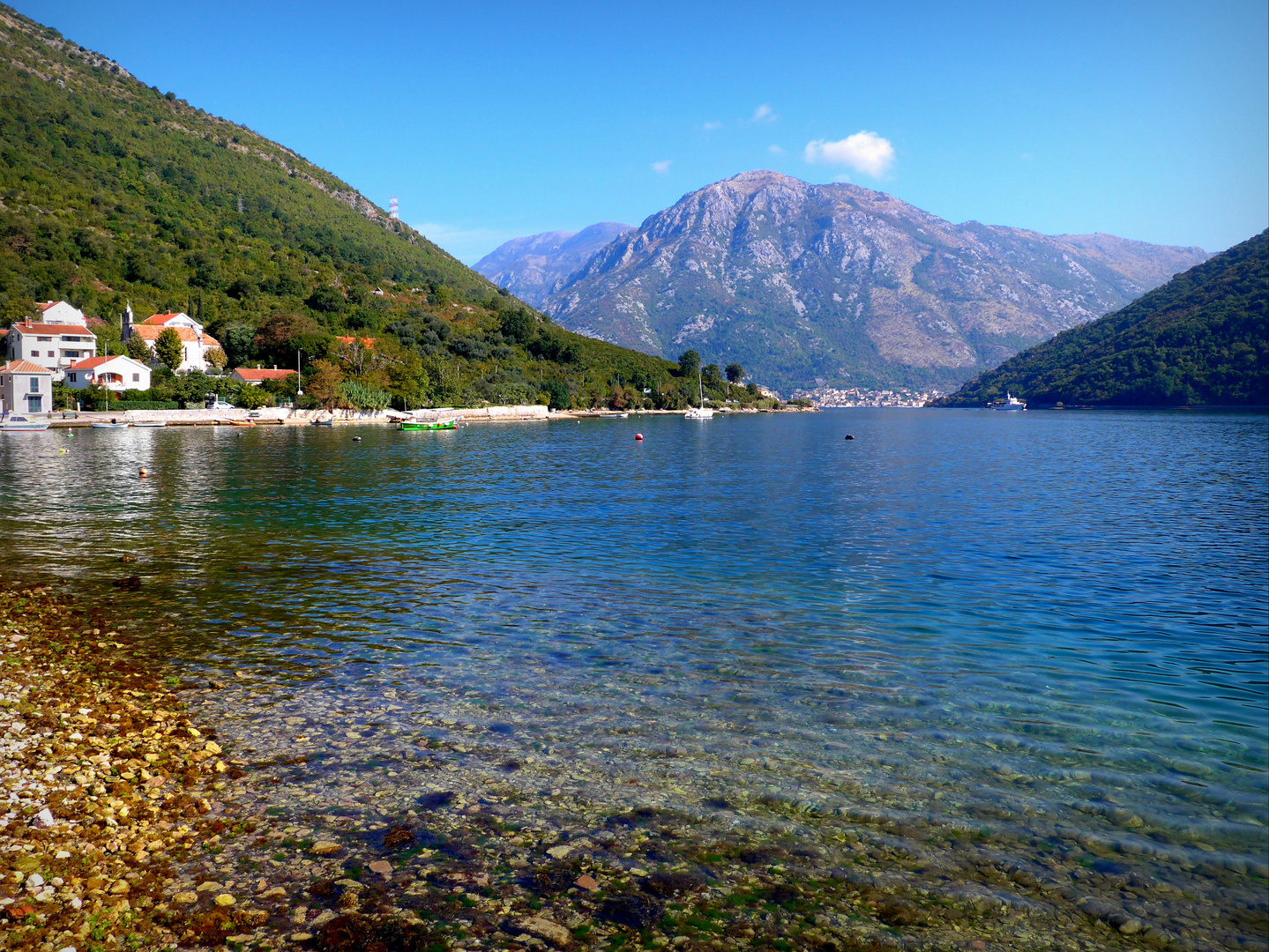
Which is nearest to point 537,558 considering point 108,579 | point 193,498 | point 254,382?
point 108,579

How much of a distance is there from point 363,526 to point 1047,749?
75.1 feet

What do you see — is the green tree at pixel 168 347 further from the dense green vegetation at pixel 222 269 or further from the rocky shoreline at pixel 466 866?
the rocky shoreline at pixel 466 866

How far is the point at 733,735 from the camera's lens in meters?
9.36

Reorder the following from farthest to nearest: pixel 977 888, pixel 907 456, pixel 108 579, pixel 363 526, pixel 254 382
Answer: pixel 254 382 < pixel 907 456 < pixel 363 526 < pixel 108 579 < pixel 977 888

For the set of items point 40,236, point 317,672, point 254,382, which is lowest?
point 317,672

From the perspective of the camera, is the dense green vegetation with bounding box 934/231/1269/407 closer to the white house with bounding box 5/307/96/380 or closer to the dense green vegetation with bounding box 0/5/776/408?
the dense green vegetation with bounding box 0/5/776/408

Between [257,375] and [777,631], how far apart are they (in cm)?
12460

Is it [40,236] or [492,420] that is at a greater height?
[40,236]

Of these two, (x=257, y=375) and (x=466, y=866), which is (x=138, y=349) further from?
(x=466, y=866)

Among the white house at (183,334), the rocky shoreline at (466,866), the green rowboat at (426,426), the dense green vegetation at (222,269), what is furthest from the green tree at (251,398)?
the rocky shoreline at (466,866)

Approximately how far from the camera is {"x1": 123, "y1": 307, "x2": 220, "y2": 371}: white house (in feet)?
390

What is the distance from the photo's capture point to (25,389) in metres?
96.6

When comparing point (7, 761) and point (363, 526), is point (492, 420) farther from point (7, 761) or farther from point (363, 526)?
point (7, 761)

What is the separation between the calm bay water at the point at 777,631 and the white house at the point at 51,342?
91286 mm
